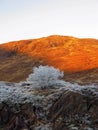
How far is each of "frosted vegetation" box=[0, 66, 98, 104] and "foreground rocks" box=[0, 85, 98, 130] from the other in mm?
64

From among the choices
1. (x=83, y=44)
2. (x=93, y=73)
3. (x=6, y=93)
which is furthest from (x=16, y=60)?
(x=6, y=93)

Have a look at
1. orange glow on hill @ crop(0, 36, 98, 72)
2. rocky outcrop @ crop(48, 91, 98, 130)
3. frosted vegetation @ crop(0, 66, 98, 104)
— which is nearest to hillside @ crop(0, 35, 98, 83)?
orange glow on hill @ crop(0, 36, 98, 72)

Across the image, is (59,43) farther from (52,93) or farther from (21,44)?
(52,93)

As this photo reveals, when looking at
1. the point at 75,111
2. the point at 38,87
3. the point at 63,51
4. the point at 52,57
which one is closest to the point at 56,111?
the point at 75,111

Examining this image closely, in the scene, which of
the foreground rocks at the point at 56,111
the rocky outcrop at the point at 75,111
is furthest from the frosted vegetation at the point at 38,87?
the rocky outcrop at the point at 75,111

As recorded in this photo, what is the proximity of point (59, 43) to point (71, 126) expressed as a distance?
2029 inches

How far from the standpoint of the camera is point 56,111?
18094mm

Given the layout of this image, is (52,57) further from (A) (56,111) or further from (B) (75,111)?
(B) (75,111)

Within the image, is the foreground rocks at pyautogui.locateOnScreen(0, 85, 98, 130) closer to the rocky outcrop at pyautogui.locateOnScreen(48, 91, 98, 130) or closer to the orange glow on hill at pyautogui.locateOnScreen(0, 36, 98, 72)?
the rocky outcrop at pyautogui.locateOnScreen(48, 91, 98, 130)

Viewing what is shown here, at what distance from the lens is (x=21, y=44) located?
70.6m

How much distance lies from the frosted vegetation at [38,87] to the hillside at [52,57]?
21.7 m

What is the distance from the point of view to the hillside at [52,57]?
49312 millimetres

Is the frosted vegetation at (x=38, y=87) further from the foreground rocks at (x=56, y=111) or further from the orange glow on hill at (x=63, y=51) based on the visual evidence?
the orange glow on hill at (x=63, y=51)

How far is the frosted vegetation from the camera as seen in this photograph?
19234mm
